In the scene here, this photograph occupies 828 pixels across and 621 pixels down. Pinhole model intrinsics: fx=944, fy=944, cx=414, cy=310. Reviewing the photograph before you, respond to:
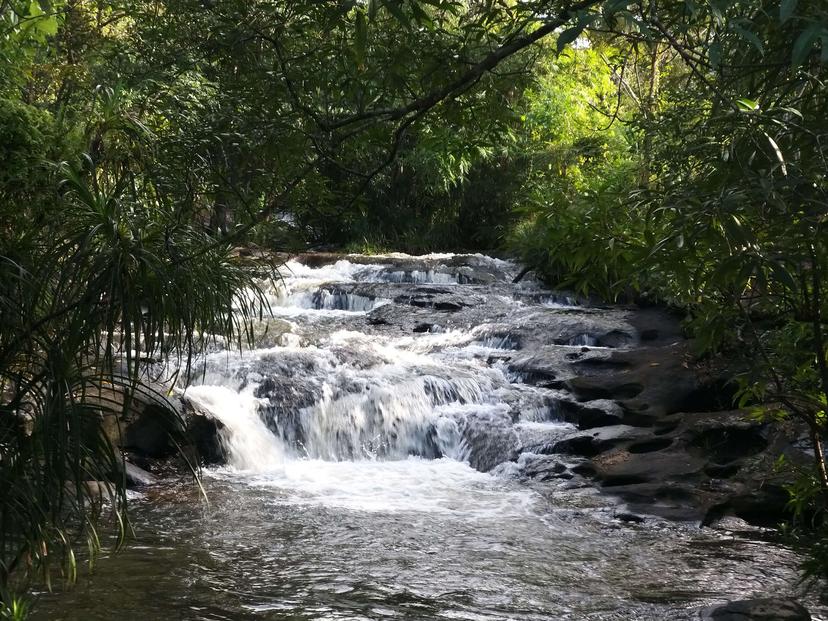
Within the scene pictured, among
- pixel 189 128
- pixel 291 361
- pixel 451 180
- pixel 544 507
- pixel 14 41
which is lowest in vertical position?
pixel 544 507

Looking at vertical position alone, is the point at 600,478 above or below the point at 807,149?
below

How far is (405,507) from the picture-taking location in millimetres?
8000

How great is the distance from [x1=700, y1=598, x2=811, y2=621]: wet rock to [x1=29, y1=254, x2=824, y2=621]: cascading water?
433 mm

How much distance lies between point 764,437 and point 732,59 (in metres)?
5.65

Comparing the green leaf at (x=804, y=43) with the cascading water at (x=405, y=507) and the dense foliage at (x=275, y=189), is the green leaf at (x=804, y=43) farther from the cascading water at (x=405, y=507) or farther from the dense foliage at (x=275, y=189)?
the cascading water at (x=405, y=507)

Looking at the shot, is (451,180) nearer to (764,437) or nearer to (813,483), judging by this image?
(764,437)

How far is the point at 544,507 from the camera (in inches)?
316

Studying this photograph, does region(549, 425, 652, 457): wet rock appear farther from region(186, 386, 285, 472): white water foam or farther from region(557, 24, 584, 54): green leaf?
region(557, 24, 584, 54): green leaf

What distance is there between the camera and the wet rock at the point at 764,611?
495cm

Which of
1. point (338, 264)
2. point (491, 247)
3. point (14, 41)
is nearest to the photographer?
point (14, 41)

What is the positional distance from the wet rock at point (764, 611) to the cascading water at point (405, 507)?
0.43m

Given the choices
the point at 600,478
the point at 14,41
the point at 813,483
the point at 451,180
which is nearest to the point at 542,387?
the point at 600,478

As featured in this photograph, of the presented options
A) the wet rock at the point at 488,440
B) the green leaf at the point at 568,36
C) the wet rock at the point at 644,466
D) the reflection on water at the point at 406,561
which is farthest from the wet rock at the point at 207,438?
the green leaf at the point at 568,36

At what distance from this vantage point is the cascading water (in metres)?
5.74
